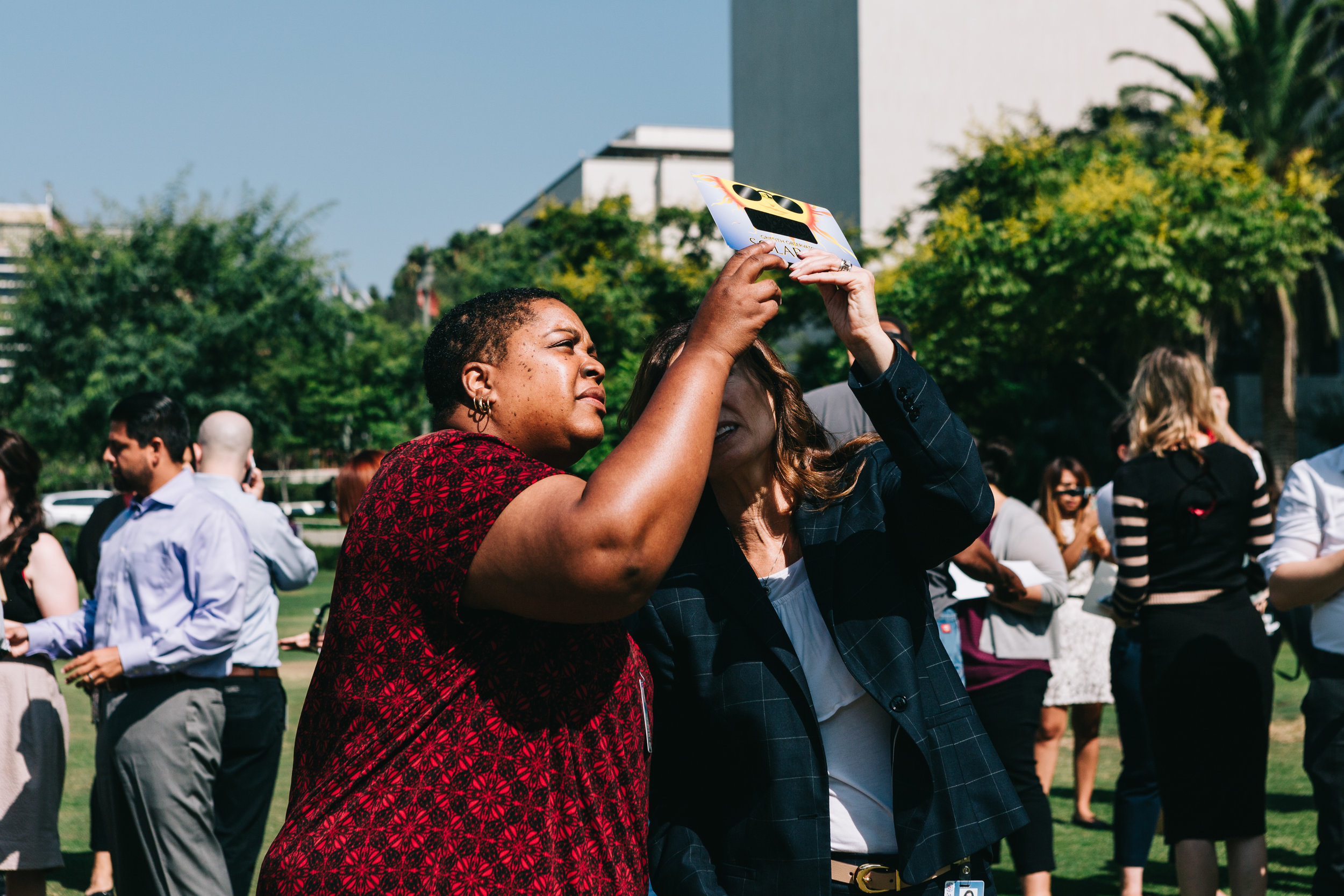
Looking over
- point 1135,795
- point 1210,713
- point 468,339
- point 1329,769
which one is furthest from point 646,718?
point 1135,795

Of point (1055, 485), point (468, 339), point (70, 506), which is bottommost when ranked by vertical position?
point (70, 506)

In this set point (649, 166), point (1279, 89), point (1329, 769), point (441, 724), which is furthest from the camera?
point (649, 166)

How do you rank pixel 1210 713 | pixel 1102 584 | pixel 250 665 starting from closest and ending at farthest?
pixel 1210 713, pixel 250 665, pixel 1102 584

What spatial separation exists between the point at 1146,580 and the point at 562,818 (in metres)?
3.29

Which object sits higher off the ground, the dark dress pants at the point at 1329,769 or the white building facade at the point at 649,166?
the white building facade at the point at 649,166

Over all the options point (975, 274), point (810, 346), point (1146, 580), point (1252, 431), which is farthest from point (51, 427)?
point (1252, 431)

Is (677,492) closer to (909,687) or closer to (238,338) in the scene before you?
(909,687)

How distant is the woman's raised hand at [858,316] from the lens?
2211mm

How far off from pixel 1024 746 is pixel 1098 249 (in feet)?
59.9

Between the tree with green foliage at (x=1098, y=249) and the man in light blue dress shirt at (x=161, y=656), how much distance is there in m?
19.6

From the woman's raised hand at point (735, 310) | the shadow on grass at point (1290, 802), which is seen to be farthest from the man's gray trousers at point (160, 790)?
the shadow on grass at point (1290, 802)

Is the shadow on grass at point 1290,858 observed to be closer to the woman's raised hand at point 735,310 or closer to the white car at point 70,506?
the woman's raised hand at point 735,310

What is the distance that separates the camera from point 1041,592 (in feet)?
17.2

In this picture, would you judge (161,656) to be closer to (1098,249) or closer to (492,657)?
(492,657)
